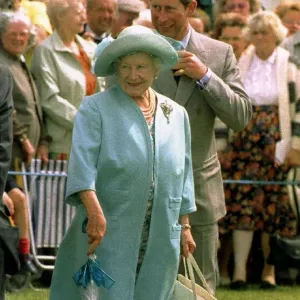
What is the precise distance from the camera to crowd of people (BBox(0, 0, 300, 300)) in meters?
6.29

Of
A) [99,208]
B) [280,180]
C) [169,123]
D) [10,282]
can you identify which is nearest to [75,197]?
[99,208]

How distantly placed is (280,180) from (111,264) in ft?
16.6

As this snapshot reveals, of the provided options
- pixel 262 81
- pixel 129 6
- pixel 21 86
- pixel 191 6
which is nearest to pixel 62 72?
pixel 21 86

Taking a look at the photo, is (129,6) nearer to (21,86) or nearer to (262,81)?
(262,81)

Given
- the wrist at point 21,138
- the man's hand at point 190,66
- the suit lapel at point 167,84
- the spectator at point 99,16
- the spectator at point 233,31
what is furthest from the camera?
the spectator at point 99,16

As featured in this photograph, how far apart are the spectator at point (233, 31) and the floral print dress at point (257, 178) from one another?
0.93 metres

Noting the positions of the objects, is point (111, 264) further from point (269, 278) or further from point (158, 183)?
point (269, 278)

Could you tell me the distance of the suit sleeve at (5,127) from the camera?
6522mm

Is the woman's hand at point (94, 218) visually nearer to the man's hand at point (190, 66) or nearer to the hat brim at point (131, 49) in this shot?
the hat brim at point (131, 49)

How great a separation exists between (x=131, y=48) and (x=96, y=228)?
3.00ft

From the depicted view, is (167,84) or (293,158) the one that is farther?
(293,158)

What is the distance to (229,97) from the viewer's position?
7332 millimetres

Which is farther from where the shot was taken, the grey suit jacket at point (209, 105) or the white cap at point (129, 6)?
the white cap at point (129, 6)

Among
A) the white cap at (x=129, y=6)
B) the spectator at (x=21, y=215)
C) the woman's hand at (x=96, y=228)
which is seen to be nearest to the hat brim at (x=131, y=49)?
the woman's hand at (x=96, y=228)
